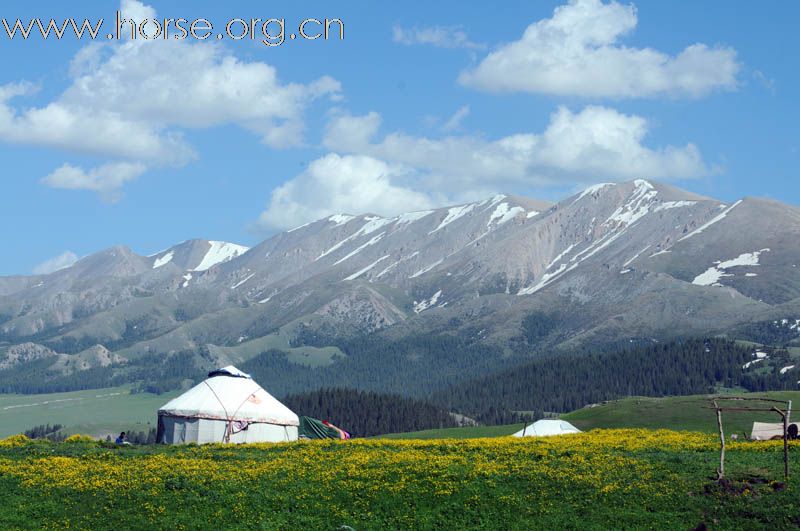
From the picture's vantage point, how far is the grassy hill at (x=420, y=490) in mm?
53469

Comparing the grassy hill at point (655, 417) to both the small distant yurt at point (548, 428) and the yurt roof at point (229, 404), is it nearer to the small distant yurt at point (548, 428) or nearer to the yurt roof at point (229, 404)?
the small distant yurt at point (548, 428)

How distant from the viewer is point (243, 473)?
65.2m

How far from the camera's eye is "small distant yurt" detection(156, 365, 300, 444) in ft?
318

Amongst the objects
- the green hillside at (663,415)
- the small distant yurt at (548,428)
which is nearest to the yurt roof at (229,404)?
the small distant yurt at (548,428)

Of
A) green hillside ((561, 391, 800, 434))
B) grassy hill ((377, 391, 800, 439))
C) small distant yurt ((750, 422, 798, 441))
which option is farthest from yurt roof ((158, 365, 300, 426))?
green hillside ((561, 391, 800, 434))

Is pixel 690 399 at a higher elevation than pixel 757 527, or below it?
higher

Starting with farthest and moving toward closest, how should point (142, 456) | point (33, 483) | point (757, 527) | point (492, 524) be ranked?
point (142, 456) → point (33, 483) → point (492, 524) → point (757, 527)

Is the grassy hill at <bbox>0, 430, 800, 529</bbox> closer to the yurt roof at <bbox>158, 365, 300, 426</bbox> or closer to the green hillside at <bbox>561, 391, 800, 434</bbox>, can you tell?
the yurt roof at <bbox>158, 365, 300, 426</bbox>

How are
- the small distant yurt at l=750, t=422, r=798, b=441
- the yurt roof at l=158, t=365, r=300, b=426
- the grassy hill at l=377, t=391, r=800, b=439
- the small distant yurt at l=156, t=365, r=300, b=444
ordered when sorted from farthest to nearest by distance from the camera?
the grassy hill at l=377, t=391, r=800, b=439 → the yurt roof at l=158, t=365, r=300, b=426 → the small distant yurt at l=156, t=365, r=300, b=444 → the small distant yurt at l=750, t=422, r=798, b=441

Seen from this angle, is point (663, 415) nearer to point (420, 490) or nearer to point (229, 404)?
point (229, 404)

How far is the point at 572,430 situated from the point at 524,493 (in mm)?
56279

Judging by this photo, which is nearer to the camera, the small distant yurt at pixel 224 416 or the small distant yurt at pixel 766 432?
the small distant yurt at pixel 766 432

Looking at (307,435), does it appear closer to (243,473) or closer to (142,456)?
(142,456)

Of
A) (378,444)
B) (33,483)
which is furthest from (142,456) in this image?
(378,444)
